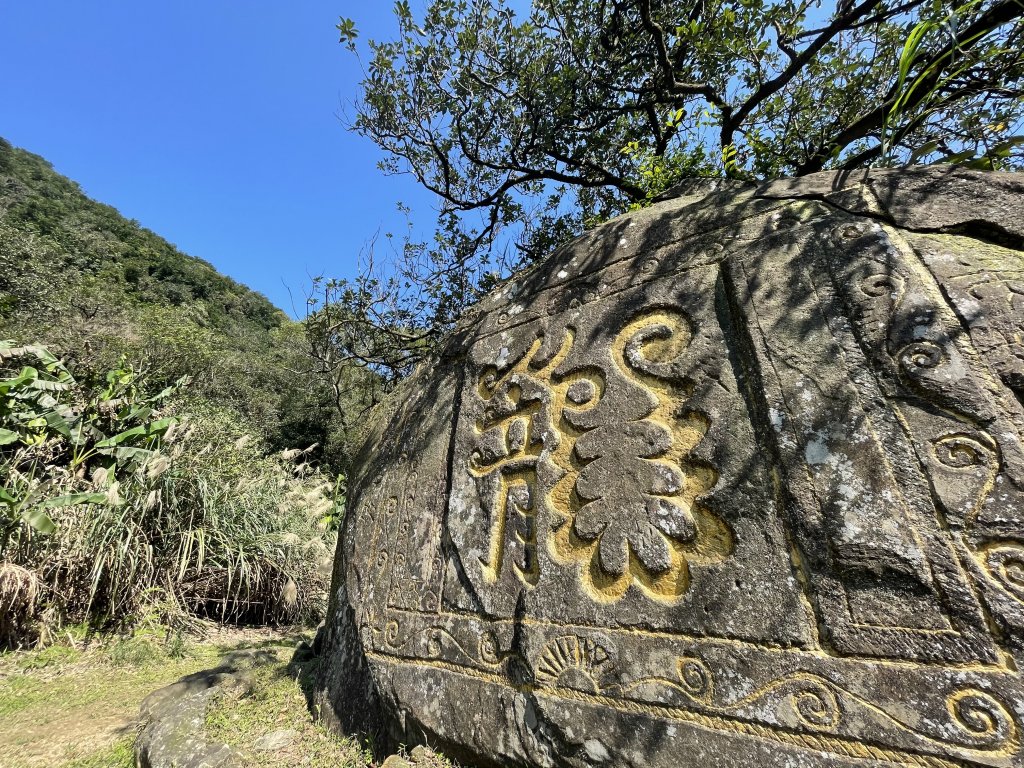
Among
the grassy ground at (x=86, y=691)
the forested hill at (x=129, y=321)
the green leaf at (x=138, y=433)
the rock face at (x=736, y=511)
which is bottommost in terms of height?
the grassy ground at (x=86, y=691)

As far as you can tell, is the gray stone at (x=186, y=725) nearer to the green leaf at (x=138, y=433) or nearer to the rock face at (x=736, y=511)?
the rock face at (x=736, y=511)

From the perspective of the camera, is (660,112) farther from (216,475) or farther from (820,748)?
(216,475)

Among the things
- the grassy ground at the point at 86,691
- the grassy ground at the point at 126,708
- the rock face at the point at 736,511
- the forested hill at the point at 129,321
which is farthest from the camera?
the forested hill at the point at 129,321

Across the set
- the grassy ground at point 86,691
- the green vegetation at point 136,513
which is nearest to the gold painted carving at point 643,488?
the grassy ground at point 86,691

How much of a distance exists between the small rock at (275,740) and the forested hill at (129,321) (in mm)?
6024

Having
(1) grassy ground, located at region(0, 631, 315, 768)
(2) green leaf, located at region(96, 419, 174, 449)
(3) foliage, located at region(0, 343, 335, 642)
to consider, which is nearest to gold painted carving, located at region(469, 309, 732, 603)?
(1) grassy ground, located at region(0, 631, 315, 768)

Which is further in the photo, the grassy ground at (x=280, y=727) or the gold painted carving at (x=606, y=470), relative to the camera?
the grassy ground at (x=280, y=727)

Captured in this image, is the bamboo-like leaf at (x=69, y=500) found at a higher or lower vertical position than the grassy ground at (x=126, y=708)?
higher

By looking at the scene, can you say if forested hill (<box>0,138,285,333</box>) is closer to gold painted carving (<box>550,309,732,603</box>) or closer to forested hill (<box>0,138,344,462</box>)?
forested hill (<box>0,138,344,462</box>)

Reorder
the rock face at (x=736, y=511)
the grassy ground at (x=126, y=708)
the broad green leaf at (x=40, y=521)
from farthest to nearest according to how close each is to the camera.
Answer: the broad green leaf at (x=40, y=521) → the grassy ground at (x=126, y=708) → the rock face at (x=736, y=511)

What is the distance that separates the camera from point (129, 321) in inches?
596

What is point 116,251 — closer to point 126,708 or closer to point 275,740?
point 126,708

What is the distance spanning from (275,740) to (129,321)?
54.7ft

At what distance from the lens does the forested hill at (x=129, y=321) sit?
12758 millimetres
